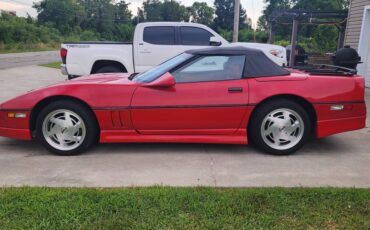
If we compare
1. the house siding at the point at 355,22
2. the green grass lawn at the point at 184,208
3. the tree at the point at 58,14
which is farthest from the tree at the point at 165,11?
the green grass lawn at the point at 184,208

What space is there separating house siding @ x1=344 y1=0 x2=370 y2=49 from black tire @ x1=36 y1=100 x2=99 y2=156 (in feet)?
30.4

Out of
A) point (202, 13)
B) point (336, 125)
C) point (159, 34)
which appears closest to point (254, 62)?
point (336, 125)

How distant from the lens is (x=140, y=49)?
8.37 metres

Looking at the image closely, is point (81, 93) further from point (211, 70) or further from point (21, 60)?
point (21, 60)

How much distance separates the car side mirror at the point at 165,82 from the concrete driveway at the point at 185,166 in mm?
855

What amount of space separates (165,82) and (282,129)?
5.08 ft

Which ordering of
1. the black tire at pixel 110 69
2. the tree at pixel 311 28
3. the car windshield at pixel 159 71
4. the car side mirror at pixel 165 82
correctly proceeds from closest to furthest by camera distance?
the car side mirror at pixel 165 82, the car windshield at pixel 159 71, the black tire at pixel 110 69, the tree at pixel 311 28

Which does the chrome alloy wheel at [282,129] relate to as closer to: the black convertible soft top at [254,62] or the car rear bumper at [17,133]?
the black convertible soft top at [254,62]

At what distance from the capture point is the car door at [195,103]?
418cm

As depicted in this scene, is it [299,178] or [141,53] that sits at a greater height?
[141,53]

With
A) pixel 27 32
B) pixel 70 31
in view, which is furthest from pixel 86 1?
pixel 27 32

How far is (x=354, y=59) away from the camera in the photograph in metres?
8.65

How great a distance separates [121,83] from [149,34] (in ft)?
14.3

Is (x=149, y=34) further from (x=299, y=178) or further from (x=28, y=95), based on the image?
(x=299, y=178)
